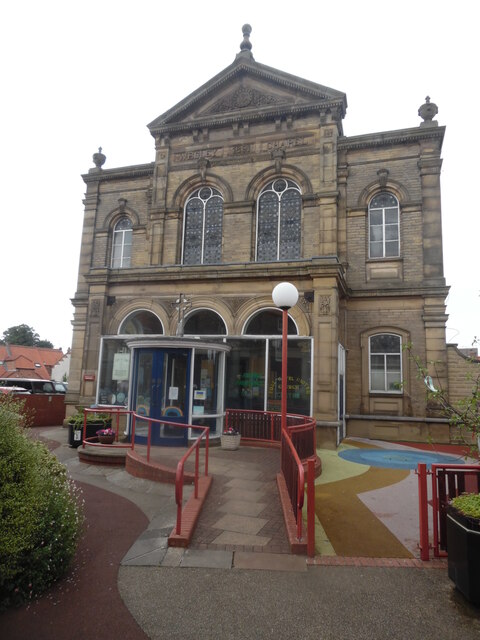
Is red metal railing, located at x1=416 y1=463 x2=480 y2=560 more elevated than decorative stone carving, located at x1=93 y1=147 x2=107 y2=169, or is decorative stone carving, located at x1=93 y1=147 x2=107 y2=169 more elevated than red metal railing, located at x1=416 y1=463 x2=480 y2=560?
decorative stone carving, located at x1=93 y1=147 x2=107 y2=169

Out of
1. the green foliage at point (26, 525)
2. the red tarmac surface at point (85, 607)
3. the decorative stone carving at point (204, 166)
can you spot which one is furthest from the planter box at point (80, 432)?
the decorative stone carving at point (204, 166)

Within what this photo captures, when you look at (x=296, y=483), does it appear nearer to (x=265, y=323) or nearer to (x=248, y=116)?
(x=265, y=323)

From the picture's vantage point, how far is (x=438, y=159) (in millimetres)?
15812

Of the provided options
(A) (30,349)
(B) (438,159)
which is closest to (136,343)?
(B) (438,159)

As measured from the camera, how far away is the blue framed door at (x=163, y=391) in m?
10.8

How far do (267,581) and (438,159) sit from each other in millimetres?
16194

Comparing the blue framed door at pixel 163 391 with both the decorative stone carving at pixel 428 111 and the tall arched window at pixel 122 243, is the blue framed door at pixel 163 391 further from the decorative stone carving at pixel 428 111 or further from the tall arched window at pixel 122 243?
the decorative stone carving at pixel 428 111

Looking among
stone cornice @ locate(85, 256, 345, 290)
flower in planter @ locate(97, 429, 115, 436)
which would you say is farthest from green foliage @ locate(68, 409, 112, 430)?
stone cornice @ locate(85, 256, 345, 290)

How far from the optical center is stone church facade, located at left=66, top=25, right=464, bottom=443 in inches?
527

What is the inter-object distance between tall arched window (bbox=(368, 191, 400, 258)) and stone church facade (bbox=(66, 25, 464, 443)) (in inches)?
2.0

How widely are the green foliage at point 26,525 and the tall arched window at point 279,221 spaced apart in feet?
42.6

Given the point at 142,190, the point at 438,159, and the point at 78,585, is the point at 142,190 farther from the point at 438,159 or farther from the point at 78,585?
the point at 78,585

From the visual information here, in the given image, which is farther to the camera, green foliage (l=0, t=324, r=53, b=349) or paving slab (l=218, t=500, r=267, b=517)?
green foliage (l=0, t=324, r=53, b=349)

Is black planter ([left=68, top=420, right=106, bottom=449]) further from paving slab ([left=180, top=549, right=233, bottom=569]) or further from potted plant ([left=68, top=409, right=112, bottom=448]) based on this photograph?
paving slab ([left=180, top=549, right=233, bottom=569])
